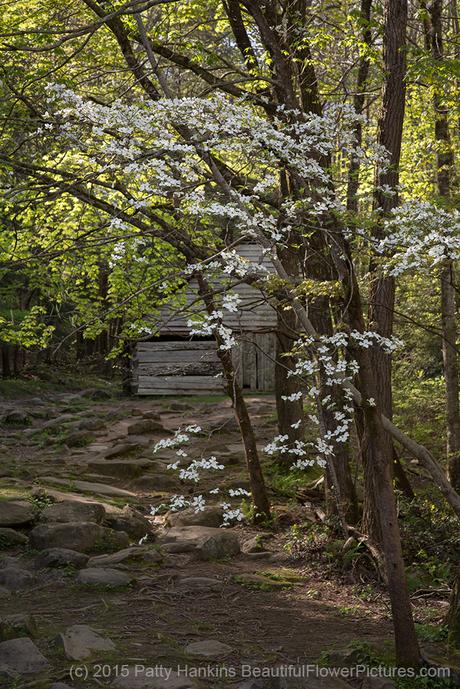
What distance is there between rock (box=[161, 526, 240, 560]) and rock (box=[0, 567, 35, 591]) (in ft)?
6.55

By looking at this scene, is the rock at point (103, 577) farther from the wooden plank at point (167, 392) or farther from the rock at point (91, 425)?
the wooden plank at point (167, 392)

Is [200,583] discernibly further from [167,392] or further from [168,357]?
[168,357]

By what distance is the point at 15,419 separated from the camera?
19.6 metres

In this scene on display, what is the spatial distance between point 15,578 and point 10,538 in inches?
44.5

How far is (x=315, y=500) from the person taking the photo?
11953 millimetres

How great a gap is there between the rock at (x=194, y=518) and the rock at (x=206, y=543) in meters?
0.62

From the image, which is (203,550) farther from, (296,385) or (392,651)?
(296,385)

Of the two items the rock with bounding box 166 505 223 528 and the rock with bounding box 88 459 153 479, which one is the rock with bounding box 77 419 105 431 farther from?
the rock with bounding box 166 505 223 528

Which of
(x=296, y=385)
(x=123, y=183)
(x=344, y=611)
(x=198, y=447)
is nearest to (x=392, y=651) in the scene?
(x=344, y=611)

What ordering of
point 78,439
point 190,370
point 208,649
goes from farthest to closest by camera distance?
point 190,370 → point 78,439 → point 208,649

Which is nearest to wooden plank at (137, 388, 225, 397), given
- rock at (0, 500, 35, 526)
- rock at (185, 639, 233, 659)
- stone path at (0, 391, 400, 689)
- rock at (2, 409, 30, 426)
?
rock at (2, 409, 30, 426)

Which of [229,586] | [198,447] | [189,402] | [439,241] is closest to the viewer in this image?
[439,241]

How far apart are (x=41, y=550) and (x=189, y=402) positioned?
14.6 meters

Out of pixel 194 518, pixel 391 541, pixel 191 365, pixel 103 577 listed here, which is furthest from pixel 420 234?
pixel 191 365
